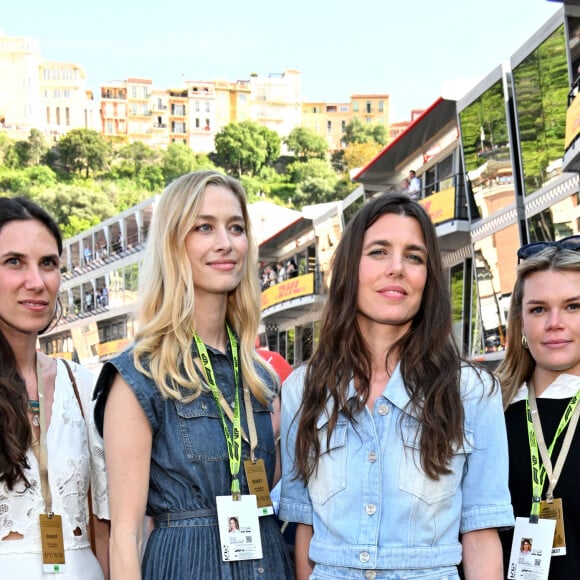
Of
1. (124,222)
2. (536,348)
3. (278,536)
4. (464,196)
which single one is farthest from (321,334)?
(124,222)

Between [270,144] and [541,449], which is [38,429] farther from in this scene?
[270,144]

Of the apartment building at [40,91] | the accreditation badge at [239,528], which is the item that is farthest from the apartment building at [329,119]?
the accreditation badge at [239,528]

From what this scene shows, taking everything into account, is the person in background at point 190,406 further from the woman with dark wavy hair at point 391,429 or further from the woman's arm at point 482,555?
the woman's arm at point 482,555

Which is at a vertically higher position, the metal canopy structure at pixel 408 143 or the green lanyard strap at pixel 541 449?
the metal canopy structure at pixel 408 143

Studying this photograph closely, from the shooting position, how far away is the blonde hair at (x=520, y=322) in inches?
143

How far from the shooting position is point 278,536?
3043 millimetres

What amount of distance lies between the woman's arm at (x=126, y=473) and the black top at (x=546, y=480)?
1.42 m

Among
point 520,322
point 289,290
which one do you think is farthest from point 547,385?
point 289,290

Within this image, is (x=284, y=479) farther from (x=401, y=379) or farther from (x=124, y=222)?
(x=124, y=222)

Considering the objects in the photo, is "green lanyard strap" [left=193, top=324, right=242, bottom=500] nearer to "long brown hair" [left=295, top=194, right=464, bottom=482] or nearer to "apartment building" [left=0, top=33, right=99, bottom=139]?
"long brown hair" [left=295, top=194, right=464, bottom=482]

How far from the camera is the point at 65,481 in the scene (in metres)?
3.24

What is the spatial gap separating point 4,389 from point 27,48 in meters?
152

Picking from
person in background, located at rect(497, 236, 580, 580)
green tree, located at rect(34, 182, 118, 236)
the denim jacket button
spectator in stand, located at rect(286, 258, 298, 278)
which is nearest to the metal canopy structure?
spectator in stand, located at rect(286, 258, 298, 278)

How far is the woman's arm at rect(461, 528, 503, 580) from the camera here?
Answer: 269cm
